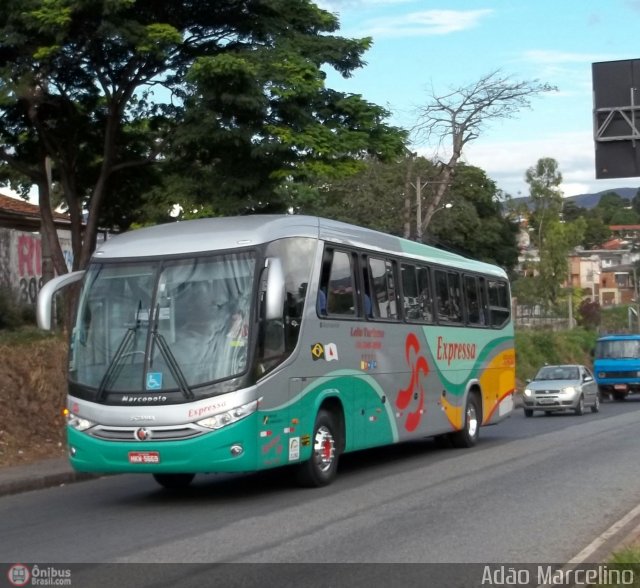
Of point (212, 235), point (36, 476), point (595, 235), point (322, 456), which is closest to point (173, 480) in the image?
point (36, 476)

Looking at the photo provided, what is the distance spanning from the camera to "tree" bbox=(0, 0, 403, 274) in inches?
781

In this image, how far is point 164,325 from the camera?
12.6 metres

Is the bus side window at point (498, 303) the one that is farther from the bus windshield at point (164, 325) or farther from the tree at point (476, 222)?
the tree at point (476, 222)

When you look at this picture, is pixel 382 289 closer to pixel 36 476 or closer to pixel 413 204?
pixel 36 476

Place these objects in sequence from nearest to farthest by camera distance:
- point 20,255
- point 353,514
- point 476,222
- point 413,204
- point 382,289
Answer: point 353,514
point 382,289
point 20,255
point 413,204
point 476,222

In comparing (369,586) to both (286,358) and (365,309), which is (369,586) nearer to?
(286,358)

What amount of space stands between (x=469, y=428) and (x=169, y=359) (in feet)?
30.4

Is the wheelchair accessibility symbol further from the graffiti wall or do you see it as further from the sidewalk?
the graffiti wall

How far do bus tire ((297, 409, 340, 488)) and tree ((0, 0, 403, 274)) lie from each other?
7156 mm

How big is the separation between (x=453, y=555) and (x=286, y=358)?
4.22 meters

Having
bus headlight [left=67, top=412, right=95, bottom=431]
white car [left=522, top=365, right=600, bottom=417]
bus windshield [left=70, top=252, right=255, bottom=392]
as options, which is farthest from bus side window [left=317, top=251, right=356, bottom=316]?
white car [left=522, top=365, right=600, bottom=417]

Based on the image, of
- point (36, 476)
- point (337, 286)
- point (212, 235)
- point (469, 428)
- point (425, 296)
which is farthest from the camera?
point (469, 428)

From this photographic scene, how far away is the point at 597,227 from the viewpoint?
17362cm

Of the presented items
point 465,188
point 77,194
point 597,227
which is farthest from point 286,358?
point 597,227
